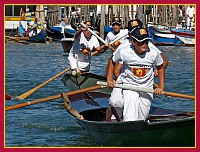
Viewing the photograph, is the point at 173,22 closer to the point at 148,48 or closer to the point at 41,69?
the point at 41,69

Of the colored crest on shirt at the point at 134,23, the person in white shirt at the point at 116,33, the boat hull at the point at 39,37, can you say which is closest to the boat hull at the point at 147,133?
the colored crest on shirt at the point at 134,23

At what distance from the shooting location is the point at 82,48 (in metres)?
11.6

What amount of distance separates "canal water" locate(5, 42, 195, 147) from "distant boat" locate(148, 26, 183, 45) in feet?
1.15

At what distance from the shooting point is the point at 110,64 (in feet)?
25.6

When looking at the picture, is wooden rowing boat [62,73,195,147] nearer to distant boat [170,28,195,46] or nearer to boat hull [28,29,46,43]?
distant boat [170,28,195,46]

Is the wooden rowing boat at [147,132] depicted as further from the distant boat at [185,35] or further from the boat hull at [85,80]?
the distant boat at [185,35]

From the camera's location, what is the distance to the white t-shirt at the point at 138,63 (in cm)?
744

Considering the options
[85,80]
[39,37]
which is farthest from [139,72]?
[39,37]

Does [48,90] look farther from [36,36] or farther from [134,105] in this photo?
[36,36]

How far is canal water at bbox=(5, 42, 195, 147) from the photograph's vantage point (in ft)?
29.8

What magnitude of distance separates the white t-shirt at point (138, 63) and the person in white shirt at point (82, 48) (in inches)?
147

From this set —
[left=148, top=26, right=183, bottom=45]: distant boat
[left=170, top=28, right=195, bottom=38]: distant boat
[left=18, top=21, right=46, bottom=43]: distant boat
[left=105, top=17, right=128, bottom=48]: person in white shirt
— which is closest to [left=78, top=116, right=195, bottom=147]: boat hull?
[left=105, top=17, right=128, bottom=48]: person in white shirt

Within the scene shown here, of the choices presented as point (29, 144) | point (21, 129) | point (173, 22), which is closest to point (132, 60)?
point (29, 144)

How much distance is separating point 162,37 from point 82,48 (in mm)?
14757
